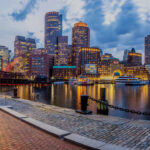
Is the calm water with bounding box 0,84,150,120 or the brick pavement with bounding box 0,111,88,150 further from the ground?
the brick pavement with bounding box 0,111,88,150

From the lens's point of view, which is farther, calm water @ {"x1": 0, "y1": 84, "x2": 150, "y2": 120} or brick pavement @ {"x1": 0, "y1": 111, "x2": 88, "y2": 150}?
calm water @ {"x1": 0, "y1": 84, "x2": 150, "y2": 120}

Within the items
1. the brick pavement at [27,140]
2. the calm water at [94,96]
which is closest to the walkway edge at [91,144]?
the brick pavement at [27,140]

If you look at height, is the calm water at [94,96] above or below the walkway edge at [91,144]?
below

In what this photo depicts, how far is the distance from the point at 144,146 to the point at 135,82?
131m

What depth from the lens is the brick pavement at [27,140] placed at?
5969mm

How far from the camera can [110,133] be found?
7.80 m

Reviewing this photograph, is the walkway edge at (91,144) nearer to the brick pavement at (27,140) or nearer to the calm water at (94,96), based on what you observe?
the brick pavement at (27,140)

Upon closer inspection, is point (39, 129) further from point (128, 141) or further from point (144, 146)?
point (144, 146)

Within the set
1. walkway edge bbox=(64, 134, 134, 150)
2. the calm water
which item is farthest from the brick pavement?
the calm water

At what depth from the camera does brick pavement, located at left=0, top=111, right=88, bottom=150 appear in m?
5.97

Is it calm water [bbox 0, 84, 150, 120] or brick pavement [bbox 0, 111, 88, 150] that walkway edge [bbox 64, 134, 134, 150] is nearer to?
brick pavement [bbox 0, 111, 88, 150]

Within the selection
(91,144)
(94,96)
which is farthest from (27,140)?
(94,96)

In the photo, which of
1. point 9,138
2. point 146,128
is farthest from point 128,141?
point 9,138

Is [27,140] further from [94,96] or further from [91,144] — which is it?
[94,96]
